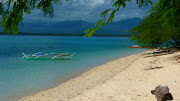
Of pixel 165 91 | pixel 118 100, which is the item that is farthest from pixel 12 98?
pixel 165 91

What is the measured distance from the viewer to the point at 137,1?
4117 mm

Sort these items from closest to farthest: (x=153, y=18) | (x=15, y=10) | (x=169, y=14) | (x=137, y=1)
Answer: (x=15, y=10)
(x=137, y=1)
(x=169, y=14)
(x=153, y=18)

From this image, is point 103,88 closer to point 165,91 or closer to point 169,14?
point 165,91

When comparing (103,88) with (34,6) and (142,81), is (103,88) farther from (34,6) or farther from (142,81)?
(34,6)

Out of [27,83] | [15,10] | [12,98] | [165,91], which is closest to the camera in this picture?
[15,10]

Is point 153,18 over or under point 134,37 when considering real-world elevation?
over

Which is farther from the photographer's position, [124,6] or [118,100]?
[118,100]

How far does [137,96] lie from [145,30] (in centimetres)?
1631

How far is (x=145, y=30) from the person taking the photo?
2189 centimetres

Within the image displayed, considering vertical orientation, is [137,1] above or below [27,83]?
above

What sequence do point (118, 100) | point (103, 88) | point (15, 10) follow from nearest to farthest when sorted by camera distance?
point (15, 10)
point (118, 100)
point (103, 88)

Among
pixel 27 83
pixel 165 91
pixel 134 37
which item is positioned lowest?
pixel 27 83

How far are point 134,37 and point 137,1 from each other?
20287 mm

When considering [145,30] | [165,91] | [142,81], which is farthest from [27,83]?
[145,30]
